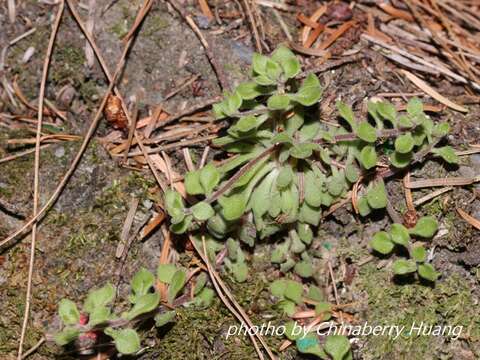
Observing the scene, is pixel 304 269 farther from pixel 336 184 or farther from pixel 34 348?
pixel 34 348

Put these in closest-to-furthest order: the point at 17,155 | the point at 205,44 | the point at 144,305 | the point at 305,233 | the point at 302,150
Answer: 1. the point at 144,305
2. the point at 302,150
3. the point at 305,233
4. the point at 17,155
5. the point at 205,44

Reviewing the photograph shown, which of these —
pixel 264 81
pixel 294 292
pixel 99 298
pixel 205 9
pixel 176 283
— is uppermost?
pixel 205 9

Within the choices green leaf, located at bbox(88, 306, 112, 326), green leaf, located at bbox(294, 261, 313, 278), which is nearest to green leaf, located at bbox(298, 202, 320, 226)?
green leaf, located at bbox(294, 261, 313, 278)

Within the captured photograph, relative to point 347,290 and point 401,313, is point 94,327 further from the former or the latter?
point 401,313

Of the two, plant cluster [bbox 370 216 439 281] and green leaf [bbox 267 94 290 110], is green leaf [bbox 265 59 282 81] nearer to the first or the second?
green leaf [bbox 267 94 290 110]

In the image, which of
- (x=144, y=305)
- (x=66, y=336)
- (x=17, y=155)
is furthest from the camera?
(x=17, y=155)

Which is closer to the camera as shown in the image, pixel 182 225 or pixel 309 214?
pixel 182 225

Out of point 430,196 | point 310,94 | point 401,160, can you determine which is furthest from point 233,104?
point 430,196

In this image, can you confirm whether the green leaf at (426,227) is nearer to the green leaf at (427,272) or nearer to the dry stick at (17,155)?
the green leaf at (427,272)
